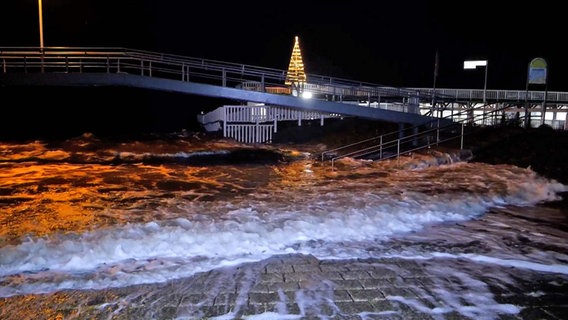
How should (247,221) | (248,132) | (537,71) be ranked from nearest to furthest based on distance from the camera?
(247,221) → (537,71) → (248,132)

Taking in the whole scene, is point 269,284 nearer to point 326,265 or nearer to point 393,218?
point 326,265

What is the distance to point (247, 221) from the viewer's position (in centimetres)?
836

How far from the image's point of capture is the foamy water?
6356 mm

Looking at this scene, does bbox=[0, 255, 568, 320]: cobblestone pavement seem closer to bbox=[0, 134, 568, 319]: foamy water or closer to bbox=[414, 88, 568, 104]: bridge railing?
bbox=[0, 134, 568, 319]: foamy water

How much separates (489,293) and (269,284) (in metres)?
2.68

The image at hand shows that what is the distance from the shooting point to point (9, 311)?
16.2 ft

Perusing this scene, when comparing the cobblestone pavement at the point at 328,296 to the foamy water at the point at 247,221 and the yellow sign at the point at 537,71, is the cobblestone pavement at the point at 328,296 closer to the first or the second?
the foamy water at the point at 247,221

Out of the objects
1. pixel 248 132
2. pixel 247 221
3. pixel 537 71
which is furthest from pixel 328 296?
pixel 248 132

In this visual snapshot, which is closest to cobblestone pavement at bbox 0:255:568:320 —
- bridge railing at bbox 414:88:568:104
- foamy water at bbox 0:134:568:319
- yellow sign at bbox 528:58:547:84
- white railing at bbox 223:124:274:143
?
foamy water at bbox 0:134:568:319

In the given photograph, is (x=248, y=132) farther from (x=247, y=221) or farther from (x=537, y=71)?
(x=247, y=221)

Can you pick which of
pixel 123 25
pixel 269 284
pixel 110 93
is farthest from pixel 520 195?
pixel 123 25

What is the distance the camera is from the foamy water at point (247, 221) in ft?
20.9

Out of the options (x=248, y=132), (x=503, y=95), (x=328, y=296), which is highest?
(x=503, y=95)

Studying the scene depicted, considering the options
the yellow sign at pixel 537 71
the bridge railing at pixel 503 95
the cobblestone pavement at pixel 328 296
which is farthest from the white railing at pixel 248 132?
the cobblestone pavement at pixel 328 296
